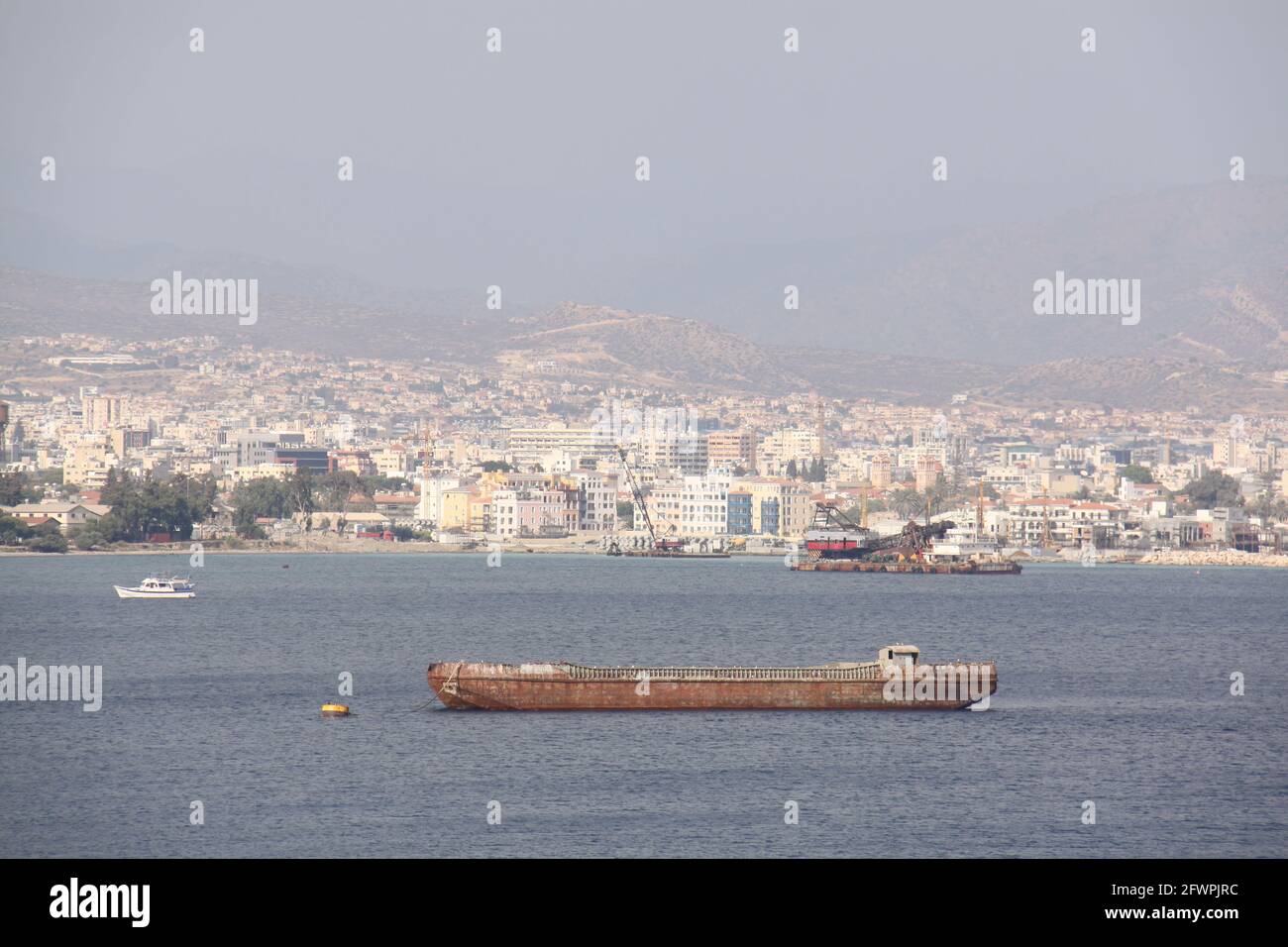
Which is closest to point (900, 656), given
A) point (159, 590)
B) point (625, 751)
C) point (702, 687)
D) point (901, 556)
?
point (702, 687)

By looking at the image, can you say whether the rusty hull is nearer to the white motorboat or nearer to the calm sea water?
the calm sea water

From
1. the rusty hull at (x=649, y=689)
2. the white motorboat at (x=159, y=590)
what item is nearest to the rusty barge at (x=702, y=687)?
the rusty hull at (x=649, y=689)

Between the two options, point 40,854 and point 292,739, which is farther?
point 292,739

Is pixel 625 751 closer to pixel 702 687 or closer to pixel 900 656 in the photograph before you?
pixel 702 687
